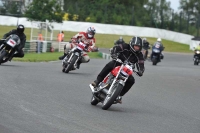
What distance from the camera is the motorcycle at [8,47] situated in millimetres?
21891

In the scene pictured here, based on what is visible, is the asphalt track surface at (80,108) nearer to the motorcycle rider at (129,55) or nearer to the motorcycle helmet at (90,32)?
the motorcycle rider at (129,55)

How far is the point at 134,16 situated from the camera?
71.6 m

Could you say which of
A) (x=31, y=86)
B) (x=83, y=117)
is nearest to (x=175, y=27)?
(x=31, y=86)

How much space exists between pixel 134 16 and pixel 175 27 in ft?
15.0

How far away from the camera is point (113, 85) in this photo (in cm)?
1232

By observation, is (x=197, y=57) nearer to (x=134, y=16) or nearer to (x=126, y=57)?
(x=126, y=57)

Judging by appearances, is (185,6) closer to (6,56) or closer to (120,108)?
(6,56)

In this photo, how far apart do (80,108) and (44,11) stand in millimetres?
43071

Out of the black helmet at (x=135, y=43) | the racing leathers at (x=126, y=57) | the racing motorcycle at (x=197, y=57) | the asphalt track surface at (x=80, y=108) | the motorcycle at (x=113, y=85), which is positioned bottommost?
the racing motorcycle at (x=197, y=57)

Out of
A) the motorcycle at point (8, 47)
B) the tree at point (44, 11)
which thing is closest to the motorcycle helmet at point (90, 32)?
the motorcycle at point (8, 47)

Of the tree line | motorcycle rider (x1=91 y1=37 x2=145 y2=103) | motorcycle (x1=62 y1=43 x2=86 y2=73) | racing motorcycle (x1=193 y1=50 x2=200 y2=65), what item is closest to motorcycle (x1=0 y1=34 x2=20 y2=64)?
motorcycle (x1=62 y1=43 x2=86 y2=73)

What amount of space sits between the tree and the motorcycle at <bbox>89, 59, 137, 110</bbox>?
41.1 m

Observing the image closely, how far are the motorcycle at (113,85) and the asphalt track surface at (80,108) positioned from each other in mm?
209

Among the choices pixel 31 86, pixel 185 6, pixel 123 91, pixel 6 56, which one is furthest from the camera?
pixel 185 6
